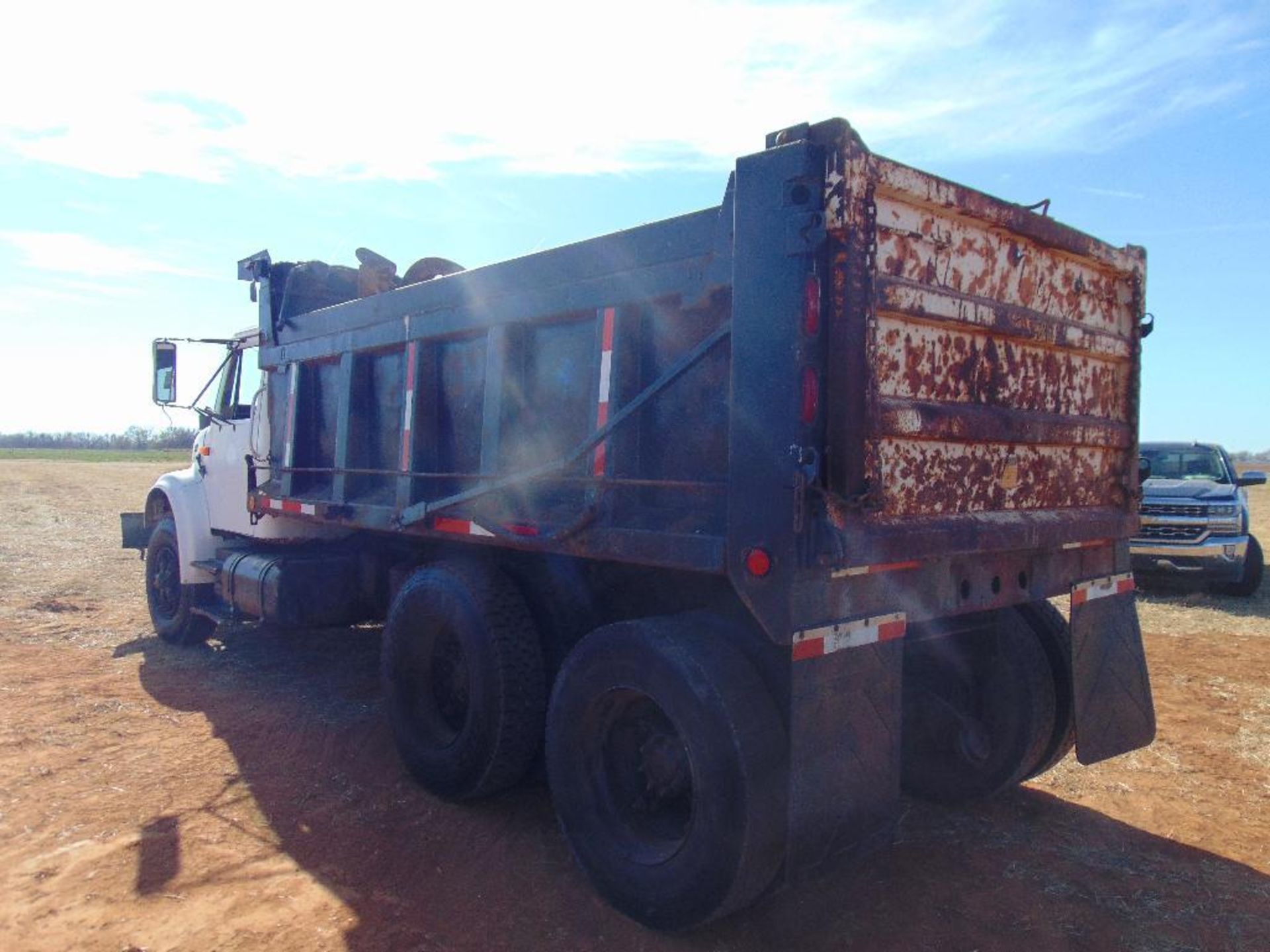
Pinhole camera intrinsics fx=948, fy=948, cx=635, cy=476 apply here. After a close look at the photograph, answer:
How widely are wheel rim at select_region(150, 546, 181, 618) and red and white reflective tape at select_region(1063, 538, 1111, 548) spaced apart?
723 centimetres

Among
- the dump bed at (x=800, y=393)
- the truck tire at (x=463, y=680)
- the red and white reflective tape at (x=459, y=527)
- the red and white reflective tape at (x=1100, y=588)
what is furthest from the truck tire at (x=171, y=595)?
the red and white reflective tape at (x=1100, y=588)

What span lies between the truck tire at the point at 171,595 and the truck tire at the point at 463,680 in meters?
3.75

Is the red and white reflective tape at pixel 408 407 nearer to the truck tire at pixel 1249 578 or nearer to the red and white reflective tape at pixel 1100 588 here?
the red and white reflective tape at pixel 1100 588

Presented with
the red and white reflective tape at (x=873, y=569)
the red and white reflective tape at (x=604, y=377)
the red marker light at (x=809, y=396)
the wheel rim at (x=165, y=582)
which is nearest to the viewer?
the red marker light at (x=809, y=396)

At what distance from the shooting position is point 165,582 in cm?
859

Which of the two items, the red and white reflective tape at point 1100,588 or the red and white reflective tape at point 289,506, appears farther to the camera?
the red and white reflective tape at point 289,506

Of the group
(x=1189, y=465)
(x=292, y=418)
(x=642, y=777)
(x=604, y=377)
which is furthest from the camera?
(x=1189, y=465)

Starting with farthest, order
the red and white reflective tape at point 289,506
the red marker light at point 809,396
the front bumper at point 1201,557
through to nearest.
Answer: the front bumper at point 1201,557 < the red and white reflective tape at point 289,506 < the red marker light at point 809,396

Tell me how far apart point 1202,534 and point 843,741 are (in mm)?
10108

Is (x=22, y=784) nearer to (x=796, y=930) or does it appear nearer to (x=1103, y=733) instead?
(x=796, y=930)

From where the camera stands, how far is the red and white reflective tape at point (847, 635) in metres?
3.22

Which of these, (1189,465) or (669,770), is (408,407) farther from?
(1189,465)

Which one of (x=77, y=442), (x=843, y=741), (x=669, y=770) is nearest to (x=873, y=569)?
(x=843, y=741)

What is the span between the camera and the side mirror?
25.5 feet
